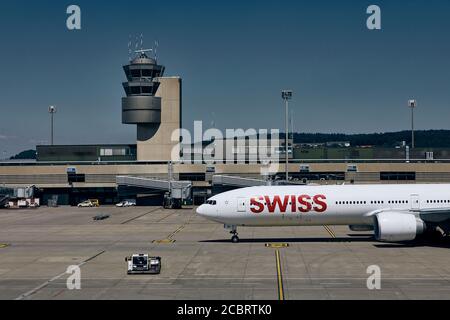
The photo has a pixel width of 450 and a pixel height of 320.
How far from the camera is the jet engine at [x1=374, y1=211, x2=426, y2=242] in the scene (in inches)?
1773

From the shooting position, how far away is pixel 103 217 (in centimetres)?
7738

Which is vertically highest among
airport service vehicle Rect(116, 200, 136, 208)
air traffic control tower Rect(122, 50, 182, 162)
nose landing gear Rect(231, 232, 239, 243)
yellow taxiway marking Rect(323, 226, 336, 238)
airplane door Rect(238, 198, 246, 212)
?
air traffic control tower Rect(122, 50, 182, 162)

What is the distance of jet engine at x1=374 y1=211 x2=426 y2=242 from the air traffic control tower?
254ft

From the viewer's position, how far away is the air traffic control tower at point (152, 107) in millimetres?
118562

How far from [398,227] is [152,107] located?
80339 mm

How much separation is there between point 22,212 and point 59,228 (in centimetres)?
2845

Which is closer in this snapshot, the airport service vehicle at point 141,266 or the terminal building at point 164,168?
the airport service vehicle at point 141,266

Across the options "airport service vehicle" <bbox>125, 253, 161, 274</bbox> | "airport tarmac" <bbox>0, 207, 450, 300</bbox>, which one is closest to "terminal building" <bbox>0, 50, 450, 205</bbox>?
"airport tarmac" <bbox>0, 207, 450, 300</bbox>

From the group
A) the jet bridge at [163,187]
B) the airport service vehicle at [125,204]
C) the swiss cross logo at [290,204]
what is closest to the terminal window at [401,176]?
the jet bridge at [163,187]

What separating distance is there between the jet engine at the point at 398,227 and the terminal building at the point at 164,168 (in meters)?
47.2

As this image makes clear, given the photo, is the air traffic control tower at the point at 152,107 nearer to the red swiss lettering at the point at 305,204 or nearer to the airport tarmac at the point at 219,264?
the airport tarmac at the point at 219,264

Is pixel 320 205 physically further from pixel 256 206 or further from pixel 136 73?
pixel 136 73

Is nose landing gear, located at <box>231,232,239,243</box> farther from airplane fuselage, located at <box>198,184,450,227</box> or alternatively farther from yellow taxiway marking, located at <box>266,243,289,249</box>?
yellow taxiway marking, located at <box>266,243,289,249</box>
